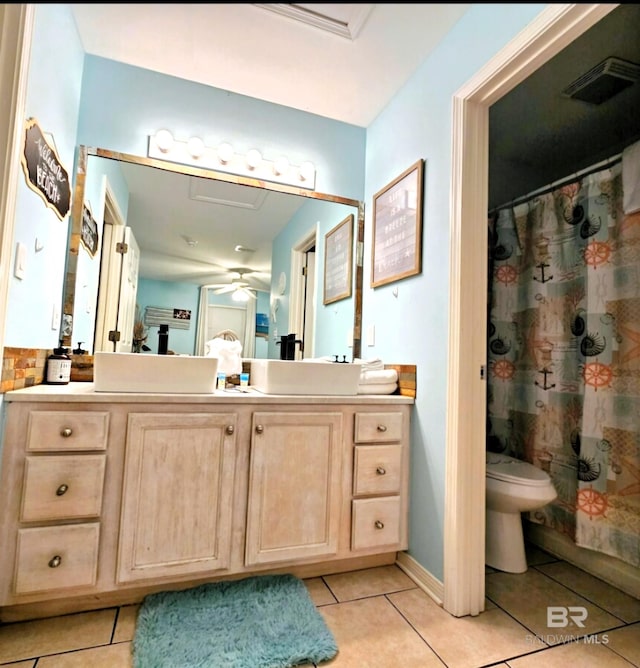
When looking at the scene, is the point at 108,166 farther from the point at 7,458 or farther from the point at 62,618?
the point at 62,618

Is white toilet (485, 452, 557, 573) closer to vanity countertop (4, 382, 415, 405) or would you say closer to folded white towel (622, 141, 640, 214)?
vanity countertop (4, 382, 415, 405)

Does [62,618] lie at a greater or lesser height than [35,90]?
lesser

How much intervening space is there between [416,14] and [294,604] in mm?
1747

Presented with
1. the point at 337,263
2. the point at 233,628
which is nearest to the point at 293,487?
the point at 233,628

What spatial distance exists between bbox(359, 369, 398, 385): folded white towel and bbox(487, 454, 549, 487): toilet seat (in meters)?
0.63

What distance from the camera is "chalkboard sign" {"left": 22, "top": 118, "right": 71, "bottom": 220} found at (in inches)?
52.5

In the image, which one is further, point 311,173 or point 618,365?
point 311,173

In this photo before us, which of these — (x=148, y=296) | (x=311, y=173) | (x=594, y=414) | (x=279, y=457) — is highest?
(x=311, y=173)

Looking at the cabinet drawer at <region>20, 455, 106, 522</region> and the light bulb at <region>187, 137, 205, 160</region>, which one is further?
the light bulb at <region>187, 137, 205, 160</region>

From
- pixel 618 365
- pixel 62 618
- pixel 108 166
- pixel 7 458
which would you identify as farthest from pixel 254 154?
pixel 62 618

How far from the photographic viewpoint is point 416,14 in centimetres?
60

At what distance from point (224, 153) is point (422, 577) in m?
2.22

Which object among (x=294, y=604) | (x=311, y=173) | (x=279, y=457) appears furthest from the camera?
(x=311, y=173)

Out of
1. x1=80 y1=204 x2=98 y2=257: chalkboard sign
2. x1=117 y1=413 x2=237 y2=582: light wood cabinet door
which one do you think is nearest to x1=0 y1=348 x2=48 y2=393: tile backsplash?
x1=117 y1=413 x2=237 y2=582: light wood cabinet door
